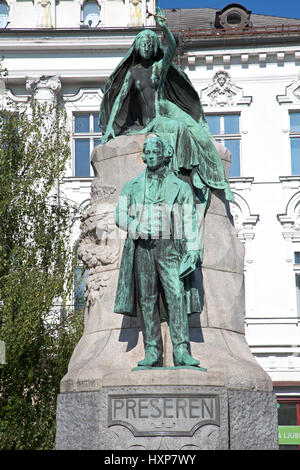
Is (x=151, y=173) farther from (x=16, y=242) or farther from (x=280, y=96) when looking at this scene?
(x=280, y=96)

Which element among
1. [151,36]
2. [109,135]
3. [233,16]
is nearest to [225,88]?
[233,16]

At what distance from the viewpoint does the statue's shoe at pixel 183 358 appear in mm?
7203

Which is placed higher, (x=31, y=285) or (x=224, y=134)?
(x=224, y=134)

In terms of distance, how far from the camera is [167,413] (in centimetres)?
690

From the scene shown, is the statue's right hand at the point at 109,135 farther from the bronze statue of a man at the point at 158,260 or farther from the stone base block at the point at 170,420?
the stone base block at the point at 170,420

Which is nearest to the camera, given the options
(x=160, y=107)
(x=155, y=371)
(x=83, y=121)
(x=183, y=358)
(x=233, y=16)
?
(x=155, y=371)

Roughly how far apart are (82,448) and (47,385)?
9.83 meters

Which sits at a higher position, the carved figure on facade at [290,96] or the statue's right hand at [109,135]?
the carved figure on facade at [290,96]

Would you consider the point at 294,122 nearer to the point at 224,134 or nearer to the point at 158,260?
the point at 224,134

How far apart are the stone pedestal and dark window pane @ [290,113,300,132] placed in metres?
16.4

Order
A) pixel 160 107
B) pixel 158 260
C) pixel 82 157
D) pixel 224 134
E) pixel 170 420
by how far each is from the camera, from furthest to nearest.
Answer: pixel 82 157 < pixel 224 134 < pixel 160 107 < pixel 158 260 < pixel 170 420

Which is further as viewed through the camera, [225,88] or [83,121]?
[83,121]

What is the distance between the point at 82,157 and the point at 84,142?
1.51 ft

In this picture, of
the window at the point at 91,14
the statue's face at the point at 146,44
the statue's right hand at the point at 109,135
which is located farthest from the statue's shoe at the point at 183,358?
the window at the point at 91,14
